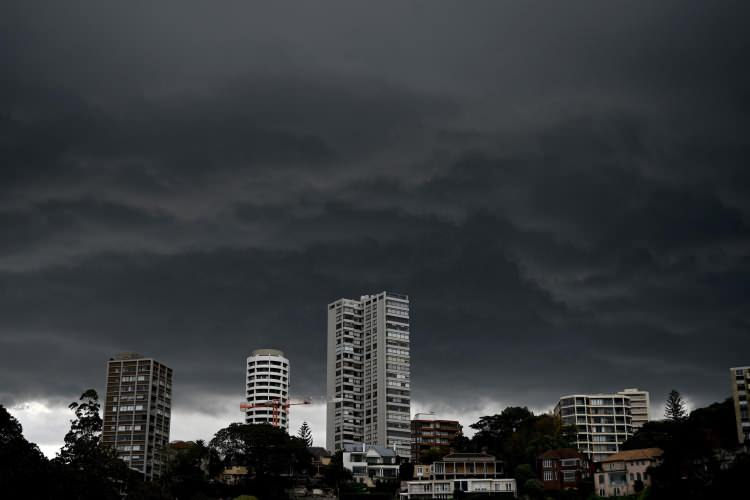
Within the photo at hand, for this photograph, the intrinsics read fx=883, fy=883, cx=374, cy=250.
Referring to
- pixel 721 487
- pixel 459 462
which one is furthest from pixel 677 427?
pixel 459 462

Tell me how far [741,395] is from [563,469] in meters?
35.3

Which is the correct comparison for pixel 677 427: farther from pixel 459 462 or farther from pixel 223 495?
pixel 223 495

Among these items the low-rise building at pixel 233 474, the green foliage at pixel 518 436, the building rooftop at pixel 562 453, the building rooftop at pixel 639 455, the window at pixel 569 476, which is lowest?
the window at pixel 569 476

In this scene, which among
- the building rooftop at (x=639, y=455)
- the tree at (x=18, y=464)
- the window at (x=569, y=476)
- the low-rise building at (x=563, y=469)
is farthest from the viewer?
the low-rise building at (x=563, y=469)

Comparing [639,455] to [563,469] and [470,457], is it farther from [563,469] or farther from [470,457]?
[470,457]

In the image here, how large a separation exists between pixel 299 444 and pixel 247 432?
10121 mm

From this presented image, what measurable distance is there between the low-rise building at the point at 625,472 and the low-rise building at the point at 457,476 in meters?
21.6

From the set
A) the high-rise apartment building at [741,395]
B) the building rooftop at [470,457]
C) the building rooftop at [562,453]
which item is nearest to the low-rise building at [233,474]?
the building rooftop at [470,457]

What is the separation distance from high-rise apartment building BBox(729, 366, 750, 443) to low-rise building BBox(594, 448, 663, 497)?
74.5 feet

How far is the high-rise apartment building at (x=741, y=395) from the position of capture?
150750 millimetres

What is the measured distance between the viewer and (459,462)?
163m

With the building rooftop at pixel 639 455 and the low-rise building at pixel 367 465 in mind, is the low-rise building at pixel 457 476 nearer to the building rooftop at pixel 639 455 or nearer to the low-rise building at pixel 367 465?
the building rooftop at pixel 639 455

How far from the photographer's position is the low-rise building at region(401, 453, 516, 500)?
158000 millimetres

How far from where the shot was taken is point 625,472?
13612 cm
